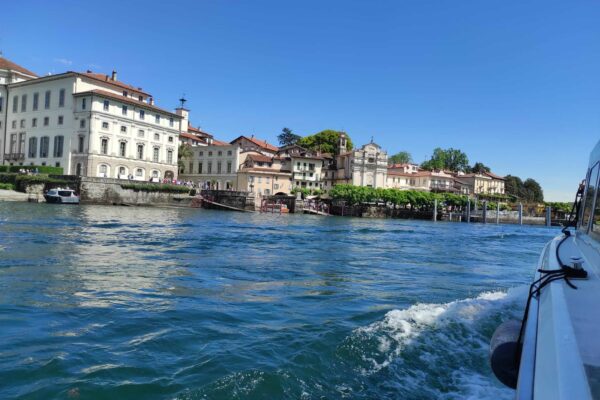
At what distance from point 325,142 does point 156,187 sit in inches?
1822

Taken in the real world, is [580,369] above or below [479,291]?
above

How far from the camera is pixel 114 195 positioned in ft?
178

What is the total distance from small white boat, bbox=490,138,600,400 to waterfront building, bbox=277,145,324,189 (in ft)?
252

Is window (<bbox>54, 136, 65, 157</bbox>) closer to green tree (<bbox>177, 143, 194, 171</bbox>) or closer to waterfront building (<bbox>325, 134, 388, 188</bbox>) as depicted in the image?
green tree (<bbox>177, 143, 194, 171</bbox>)

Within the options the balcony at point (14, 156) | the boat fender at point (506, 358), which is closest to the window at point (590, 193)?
the boat fender at point (506, 358)

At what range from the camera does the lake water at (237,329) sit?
4.22 meters

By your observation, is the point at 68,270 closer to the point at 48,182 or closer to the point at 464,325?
the point at 464,325

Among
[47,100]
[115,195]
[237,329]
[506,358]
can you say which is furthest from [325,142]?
[506,358]

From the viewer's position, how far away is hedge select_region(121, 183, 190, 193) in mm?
55444

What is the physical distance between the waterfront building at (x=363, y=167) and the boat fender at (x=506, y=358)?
8189 centimetres

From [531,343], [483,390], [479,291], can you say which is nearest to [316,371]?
[483,390]

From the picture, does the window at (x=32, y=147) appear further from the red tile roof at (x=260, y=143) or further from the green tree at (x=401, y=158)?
the green tree at (x=401, y=158)

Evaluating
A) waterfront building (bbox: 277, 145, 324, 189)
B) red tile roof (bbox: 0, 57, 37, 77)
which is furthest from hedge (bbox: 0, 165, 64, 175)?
waterfront building (bbox: 277, 145, 324, 189)

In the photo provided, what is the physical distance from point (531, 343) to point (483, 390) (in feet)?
6.46
